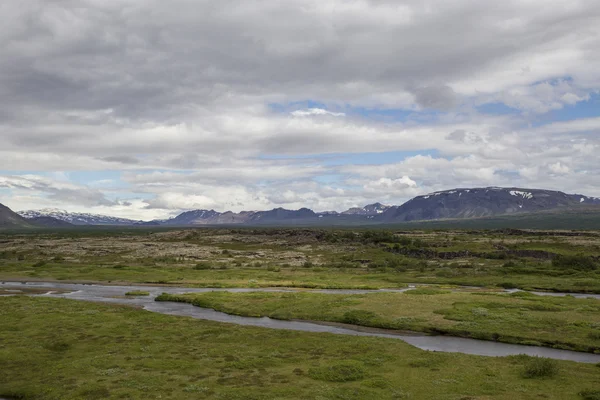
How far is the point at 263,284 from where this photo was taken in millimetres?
88188

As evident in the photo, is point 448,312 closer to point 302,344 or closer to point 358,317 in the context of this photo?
point 358,317

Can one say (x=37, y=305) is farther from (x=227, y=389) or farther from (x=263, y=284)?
(x=227, y=389)

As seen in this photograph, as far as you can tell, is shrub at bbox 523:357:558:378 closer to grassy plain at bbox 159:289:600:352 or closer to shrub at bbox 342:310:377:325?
grassy plain at bbox 159:289:600:352

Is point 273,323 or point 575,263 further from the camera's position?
point 575,263

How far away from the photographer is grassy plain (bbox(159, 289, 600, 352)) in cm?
4534

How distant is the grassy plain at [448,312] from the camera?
149ft

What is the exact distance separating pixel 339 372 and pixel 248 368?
23.2 ft

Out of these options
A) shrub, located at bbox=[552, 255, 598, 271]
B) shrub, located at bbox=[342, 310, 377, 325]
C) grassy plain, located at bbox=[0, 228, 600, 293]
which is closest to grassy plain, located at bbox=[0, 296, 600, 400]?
shrub, located at bbox=[342, 310, 377, 325]

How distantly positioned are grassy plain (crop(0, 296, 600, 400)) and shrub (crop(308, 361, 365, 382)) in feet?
0.25

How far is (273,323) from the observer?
2143 inches

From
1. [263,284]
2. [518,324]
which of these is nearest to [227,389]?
[518,324]

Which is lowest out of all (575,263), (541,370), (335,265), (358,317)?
(335,265)

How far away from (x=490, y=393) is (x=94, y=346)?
3335 cm

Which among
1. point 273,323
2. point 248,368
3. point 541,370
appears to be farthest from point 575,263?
point 248,368
